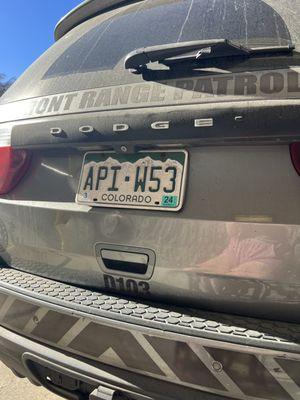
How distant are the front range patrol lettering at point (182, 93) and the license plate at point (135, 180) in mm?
218

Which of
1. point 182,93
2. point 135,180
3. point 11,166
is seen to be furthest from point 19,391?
point 182,93

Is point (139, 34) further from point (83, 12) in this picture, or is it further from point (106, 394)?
point (106, 394)

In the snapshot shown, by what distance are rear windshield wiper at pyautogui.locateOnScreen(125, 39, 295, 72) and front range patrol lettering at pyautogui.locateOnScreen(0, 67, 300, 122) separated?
0.08 metres

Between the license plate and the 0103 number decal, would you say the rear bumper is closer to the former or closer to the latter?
the 0103 number decal

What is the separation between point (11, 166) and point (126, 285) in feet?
2.85

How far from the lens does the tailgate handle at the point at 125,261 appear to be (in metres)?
1.78

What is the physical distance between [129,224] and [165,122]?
0.47 meters

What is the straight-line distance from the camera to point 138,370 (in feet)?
5.29

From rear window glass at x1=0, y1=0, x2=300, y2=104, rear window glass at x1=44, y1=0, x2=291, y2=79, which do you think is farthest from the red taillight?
rear window glass at x1=44, y1=0, x2=291, y2=79

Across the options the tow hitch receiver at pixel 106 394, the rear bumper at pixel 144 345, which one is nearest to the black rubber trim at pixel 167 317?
the rear bumper at pixel 144 345

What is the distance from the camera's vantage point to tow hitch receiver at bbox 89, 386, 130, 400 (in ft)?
5.39

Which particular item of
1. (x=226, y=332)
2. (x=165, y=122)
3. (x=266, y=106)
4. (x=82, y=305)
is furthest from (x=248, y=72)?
(x=82, y=305)

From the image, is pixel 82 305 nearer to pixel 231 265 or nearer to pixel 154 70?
pixel 231 265

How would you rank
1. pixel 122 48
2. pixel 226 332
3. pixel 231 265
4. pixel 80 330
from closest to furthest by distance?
pixel 226 332, pixel 231 265, pixel 80 330, pixel 122 48
